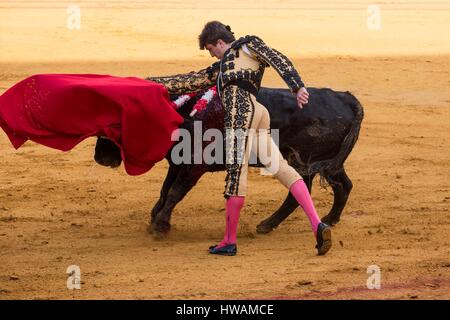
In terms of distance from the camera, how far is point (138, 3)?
58.1 feet

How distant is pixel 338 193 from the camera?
6730 mm

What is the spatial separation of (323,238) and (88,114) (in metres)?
1.40

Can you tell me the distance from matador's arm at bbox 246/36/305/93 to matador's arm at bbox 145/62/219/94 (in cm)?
41

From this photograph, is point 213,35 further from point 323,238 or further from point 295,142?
point 323,238

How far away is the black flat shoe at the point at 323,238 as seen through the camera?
5.85 metres

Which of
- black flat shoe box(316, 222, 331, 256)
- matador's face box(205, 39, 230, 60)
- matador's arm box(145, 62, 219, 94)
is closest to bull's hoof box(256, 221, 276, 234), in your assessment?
black flat shoe box(316, 222, 331, 256)

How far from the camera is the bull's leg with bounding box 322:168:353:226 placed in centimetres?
670

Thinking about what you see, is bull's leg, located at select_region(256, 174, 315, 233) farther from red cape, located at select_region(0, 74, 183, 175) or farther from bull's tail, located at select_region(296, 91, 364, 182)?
red cape, located at select_region(0, 74, 183, 175)

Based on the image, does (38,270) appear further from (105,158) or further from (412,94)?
(412,94)

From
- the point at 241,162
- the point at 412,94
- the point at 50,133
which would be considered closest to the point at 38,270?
the point at 50,133

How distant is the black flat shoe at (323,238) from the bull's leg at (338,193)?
81cm

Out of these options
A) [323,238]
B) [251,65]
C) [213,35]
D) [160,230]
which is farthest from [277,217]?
[213,35]

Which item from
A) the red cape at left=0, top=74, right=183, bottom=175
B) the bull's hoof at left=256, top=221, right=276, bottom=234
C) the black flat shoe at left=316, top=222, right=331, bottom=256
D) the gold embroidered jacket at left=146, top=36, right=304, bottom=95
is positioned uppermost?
the gold embroidered jacket at left=146, top=36, right=304, bottom=95

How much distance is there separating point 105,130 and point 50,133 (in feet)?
0.95
